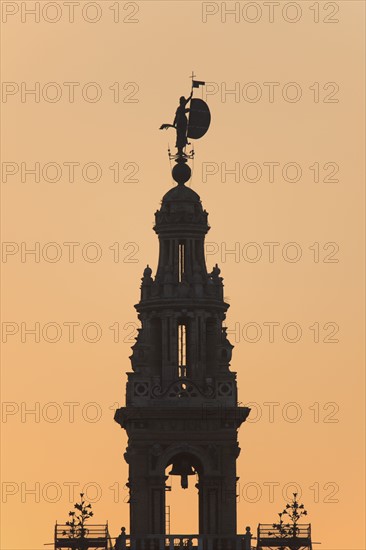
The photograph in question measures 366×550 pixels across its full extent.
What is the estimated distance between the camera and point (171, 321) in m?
200

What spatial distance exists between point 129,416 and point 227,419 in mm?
5056

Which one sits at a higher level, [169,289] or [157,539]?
[169,289]

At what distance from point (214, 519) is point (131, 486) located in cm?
462

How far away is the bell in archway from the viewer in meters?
200

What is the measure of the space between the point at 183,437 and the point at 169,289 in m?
7.82

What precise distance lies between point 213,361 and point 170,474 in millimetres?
6259

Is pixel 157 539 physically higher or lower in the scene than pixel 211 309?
lower

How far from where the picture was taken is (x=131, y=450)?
198 metres

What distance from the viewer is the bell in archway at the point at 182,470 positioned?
200 m

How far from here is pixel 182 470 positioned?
200 m

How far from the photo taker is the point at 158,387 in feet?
652

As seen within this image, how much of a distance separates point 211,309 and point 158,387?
499 cm

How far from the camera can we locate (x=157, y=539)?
196 m

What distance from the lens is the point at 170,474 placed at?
199 m
